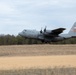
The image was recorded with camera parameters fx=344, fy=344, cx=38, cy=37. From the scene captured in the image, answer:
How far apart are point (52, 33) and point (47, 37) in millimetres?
1706

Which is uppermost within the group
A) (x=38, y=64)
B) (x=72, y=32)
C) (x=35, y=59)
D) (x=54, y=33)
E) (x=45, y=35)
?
(x=72, y=32)

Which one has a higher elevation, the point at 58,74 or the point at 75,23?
the point at 75,23

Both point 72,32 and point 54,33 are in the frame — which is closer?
point 54,33

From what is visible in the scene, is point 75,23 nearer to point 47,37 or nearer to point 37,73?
point 47,37

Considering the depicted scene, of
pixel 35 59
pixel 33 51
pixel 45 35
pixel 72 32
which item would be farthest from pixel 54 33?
pixel 35 59

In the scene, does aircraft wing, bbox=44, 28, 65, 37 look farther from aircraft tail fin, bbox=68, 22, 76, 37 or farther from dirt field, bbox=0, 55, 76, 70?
dirt field, bbox=0, 55, 76, 70

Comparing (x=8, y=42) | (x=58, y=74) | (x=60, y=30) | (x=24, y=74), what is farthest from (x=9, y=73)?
(x=8, y=42)

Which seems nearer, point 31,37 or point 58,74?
point 58,74

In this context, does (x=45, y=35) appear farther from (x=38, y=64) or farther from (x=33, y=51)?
(x=38, y=64)

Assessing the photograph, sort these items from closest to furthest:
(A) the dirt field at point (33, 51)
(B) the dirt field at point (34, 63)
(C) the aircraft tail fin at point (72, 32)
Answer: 1. (B) the dirt field at point (34, 63)
2. (A) the dirt field at point (33, 51)
3. (C) the aircraft tail fin at point (72, 32)

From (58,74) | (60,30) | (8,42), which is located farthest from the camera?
(8,42)

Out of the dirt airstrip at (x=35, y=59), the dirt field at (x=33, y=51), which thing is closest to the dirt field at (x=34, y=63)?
the dirt airstrip at (x=35, y=59)

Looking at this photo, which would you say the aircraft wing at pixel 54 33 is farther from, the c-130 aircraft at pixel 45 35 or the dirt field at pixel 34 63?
the dirt field at pixel 34 63

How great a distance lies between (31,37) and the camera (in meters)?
67.6
